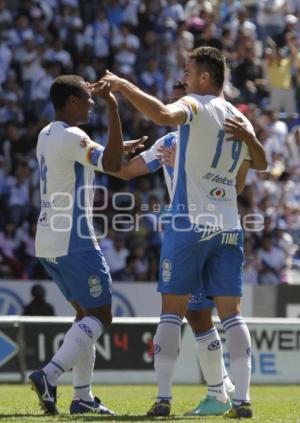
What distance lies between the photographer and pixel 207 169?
8047mm

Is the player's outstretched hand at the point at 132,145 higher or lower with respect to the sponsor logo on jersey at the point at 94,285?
higher

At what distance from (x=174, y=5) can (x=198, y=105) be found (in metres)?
16.5

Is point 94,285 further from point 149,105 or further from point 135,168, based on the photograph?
point 149,105

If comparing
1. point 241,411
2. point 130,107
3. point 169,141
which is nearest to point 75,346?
point 241,411

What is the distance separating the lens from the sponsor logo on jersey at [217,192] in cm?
809

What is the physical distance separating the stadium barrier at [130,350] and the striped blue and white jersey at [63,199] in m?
6.06

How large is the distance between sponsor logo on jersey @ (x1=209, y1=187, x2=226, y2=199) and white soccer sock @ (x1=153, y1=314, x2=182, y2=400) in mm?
941

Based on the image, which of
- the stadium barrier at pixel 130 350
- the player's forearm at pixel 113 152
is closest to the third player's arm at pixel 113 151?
the player's forearm at pixel 113 152

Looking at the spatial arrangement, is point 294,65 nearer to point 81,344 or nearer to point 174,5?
point 174,5

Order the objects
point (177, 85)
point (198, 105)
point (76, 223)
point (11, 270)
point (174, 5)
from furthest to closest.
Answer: point (174, 5) → point (11, 270) → point (177, 85) → point (76, 223) → point (198, 105)

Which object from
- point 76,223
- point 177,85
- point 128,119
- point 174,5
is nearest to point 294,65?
point 174,5

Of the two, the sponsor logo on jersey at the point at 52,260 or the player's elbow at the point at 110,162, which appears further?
the sponsor logo on jersey at the point at 52,260

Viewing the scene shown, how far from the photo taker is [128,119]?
67.4 feet

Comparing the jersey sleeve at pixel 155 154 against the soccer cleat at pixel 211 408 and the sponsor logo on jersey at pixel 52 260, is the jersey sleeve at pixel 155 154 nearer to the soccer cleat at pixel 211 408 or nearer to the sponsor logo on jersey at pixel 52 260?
the sponsor logo on jersey at pixel 52 260
